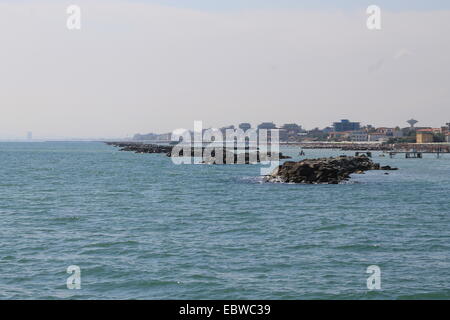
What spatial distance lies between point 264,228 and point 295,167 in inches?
1333

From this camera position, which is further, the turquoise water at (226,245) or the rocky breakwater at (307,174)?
the rocky breakwater at (307,174)

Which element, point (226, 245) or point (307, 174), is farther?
point (307, 174)

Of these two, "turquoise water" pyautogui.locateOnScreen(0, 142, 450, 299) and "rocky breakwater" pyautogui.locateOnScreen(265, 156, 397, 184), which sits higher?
"rocky breakwater" pyautogui.locateOnScreen(265, 156, 397, 184)

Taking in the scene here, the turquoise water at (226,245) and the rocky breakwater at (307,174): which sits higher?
the rocky breakwater at (307,174)

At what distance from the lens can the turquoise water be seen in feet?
57.8

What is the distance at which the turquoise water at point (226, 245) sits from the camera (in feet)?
57.8

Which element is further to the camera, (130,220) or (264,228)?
(130,220)

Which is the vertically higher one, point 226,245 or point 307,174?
point 307,174

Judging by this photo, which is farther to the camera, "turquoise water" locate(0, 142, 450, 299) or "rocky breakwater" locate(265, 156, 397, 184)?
"rocky breakwater" locate(265, 156, 397, 184)

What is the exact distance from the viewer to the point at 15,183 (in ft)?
201

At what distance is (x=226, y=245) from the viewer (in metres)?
24.3
